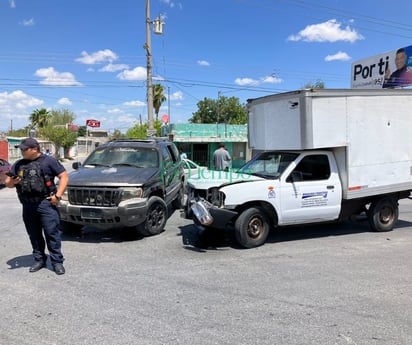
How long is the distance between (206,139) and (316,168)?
2162cm

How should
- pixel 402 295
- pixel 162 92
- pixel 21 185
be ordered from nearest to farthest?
1. pixel 402 295
2. pixel 21 185
3. pixel 162 92

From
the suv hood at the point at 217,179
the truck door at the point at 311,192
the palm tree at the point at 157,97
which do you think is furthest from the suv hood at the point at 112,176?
the palm tree at the point at 157,97

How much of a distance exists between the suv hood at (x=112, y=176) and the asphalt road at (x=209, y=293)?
1.06m

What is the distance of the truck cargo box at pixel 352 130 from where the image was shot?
6.34 m

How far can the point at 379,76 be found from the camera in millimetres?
22484

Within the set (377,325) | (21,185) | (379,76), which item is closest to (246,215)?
(377,325)

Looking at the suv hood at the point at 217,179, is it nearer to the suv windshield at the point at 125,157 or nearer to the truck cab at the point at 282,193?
the truck cab at the point at 282,193

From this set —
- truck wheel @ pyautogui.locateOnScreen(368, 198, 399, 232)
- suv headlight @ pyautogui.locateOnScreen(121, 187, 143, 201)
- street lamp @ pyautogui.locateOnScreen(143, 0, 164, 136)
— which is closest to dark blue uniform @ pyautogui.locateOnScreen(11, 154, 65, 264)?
suv headlight @ pyautogui.locateOnScreen(121, 187, 143, 201)

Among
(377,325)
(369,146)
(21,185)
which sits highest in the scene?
(369,146)

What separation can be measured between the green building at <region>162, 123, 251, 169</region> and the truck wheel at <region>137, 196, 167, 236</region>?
20204 mm

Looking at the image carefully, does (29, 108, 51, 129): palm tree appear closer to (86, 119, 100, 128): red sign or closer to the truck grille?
(86, 119, 100, 128): red sign

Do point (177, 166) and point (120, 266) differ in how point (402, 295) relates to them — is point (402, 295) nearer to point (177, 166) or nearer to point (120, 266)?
point (120, 266)

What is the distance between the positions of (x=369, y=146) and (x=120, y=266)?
4.95 m

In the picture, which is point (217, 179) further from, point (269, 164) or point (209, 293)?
point (209, 293)
